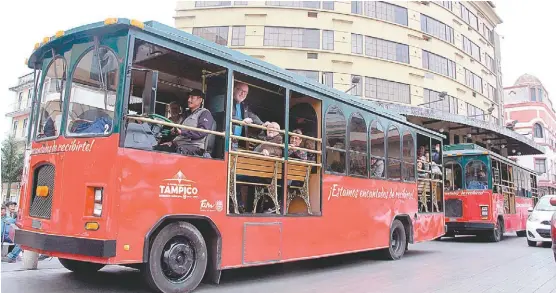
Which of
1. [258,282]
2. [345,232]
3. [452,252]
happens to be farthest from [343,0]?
[258,282]

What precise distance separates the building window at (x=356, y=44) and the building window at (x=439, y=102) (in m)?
5.26

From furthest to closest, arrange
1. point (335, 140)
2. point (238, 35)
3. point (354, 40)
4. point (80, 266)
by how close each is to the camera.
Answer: point (354, 40) → point (238, 35) → point (335, 140) → point (80, 266)

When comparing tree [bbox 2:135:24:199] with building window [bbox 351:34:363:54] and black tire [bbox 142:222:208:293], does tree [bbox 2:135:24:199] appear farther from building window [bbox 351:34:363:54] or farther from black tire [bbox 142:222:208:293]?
black tire [bbox 142:222:208:293]

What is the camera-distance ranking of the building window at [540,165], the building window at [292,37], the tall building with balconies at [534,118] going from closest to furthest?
the building window at [292,37], the tall building with balconies at [534,118], the building window at [540,165]

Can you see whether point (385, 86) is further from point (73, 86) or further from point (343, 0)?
point (73, 86)

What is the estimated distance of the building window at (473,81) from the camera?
32.9 meters

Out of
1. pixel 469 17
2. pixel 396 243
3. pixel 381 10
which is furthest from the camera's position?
pixel 469 17

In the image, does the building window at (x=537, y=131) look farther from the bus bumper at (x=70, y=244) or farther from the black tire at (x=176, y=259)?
the bus bumper at (x=70, y=244)

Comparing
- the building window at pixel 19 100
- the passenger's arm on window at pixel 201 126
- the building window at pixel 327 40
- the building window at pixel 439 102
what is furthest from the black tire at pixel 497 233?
the building window at pixel 19 100

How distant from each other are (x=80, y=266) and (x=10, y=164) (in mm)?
24831

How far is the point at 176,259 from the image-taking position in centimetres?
553

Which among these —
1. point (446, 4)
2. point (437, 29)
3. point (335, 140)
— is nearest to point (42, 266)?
point (335, 140)

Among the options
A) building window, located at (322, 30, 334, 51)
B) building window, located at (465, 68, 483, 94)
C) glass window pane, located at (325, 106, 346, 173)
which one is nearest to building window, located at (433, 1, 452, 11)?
building window, located at (465, 68, 483, 94)

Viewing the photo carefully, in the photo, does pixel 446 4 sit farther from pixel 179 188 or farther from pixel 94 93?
pixel 94 93
